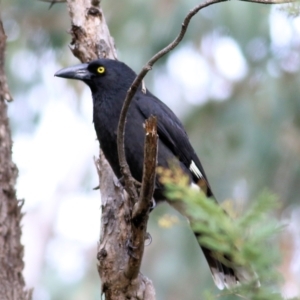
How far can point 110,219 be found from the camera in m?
3.66

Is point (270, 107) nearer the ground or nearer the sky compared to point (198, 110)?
nearer the ground

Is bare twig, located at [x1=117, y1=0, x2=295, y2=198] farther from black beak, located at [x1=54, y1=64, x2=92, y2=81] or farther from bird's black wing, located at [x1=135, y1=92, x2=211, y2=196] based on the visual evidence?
black beak, located at [x1=54, y1=64, x2=92, y2=81]

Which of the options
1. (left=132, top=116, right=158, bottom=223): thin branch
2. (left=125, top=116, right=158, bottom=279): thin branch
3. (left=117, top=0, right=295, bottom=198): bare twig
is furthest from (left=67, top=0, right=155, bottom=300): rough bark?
(left=117, top=0, right=295, bottom=198): bare twig

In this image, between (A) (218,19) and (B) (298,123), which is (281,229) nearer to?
(A) (218,19)

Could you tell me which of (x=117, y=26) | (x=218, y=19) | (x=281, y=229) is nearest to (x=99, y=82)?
(x=281, y=229)

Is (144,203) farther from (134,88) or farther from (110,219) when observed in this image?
(110,219)

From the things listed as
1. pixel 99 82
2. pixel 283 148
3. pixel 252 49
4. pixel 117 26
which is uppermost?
pixel 117 26

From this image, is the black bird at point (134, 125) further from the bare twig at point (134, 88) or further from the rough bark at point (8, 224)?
the bare twig at point (134, 88)

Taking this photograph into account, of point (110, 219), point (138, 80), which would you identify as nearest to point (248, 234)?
point (138, 80)

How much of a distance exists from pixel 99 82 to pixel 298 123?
4454 mm

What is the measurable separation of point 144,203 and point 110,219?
77cm

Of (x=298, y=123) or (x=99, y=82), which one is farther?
(x=298, y=123)

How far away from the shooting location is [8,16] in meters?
8.55

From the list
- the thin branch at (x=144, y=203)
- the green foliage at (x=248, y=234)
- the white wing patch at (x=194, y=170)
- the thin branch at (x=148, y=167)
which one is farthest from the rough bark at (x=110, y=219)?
the green foliage at (x=248, y=234)
